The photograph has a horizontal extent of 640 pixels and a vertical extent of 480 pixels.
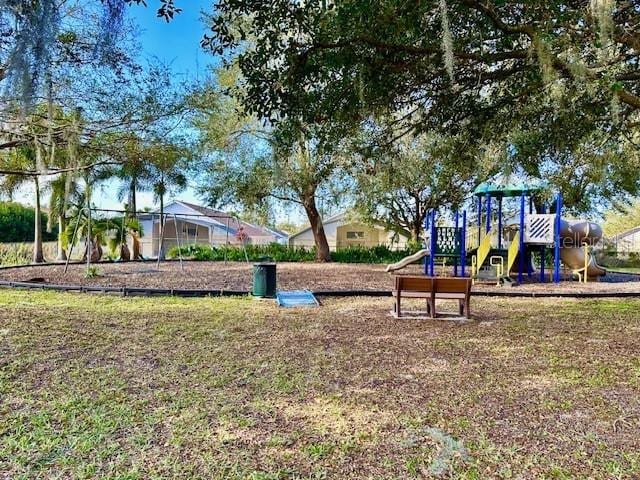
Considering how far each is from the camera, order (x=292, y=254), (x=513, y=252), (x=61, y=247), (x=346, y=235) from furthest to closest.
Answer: (x=346, y=235)
(x=292, y=254)
(x=61, y=247)
(x=513, y=252)

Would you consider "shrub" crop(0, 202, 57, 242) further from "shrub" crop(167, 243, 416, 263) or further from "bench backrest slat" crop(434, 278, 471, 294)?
"bench backrest slat" crop(434, 278, 471, 294)

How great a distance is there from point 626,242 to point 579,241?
762 inches

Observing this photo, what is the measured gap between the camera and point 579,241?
1250 centimetres

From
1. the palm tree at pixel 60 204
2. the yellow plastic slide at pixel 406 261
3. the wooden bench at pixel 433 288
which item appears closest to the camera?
the wooden bench at pixel 433 288

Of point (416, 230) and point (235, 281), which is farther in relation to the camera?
point (416, 230)

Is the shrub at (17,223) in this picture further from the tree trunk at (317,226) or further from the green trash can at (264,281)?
the green trash can at (264,281)

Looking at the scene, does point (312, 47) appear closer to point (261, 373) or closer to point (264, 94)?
point (264, 94)

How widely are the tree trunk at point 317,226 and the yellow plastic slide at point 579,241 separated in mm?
7377

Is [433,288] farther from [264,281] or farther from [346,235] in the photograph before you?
[346,235]

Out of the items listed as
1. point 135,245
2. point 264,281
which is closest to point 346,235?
point 135,245

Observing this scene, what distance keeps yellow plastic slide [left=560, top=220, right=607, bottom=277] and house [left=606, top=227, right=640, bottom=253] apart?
481 inches

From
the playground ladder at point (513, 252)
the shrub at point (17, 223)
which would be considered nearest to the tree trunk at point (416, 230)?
the playground ladder at point (513, 252)

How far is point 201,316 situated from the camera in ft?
19.9

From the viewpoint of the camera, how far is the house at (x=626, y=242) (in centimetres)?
2448
